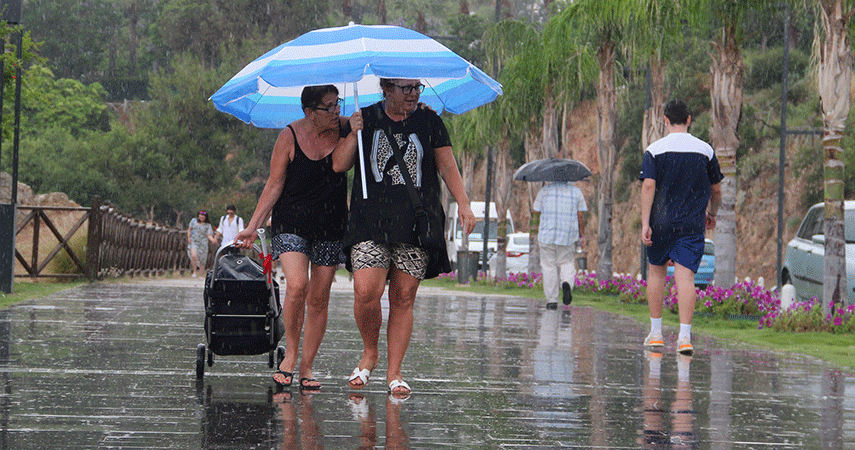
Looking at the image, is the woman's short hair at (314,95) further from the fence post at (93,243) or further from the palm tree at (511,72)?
the palm tree at (511,72)

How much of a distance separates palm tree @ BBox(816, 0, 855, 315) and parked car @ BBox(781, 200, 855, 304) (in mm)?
2151

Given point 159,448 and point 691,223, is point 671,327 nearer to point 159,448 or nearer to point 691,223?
point 691,223

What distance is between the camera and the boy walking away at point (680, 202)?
9.09 metres

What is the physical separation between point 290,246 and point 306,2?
6546cm

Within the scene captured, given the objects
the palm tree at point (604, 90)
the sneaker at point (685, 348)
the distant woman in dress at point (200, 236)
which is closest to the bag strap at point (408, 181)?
the sneaker at point (685, 348)

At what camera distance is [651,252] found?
367 inches

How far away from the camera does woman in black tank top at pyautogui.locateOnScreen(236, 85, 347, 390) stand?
20.7 feet

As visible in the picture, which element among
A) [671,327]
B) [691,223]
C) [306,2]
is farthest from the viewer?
[306,2]

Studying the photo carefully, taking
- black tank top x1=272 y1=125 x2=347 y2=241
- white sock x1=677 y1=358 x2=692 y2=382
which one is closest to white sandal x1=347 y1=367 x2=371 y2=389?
black tank top x1=272 y1=125 x2=347 y2=241

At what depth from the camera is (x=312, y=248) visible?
6422mm

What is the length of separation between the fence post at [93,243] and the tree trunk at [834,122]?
40.8ft

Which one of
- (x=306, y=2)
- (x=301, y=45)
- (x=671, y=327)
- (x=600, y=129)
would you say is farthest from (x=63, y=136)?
(x=301, y=45)

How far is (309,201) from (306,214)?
0.26 ft

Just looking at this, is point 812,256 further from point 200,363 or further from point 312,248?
point 200,363
